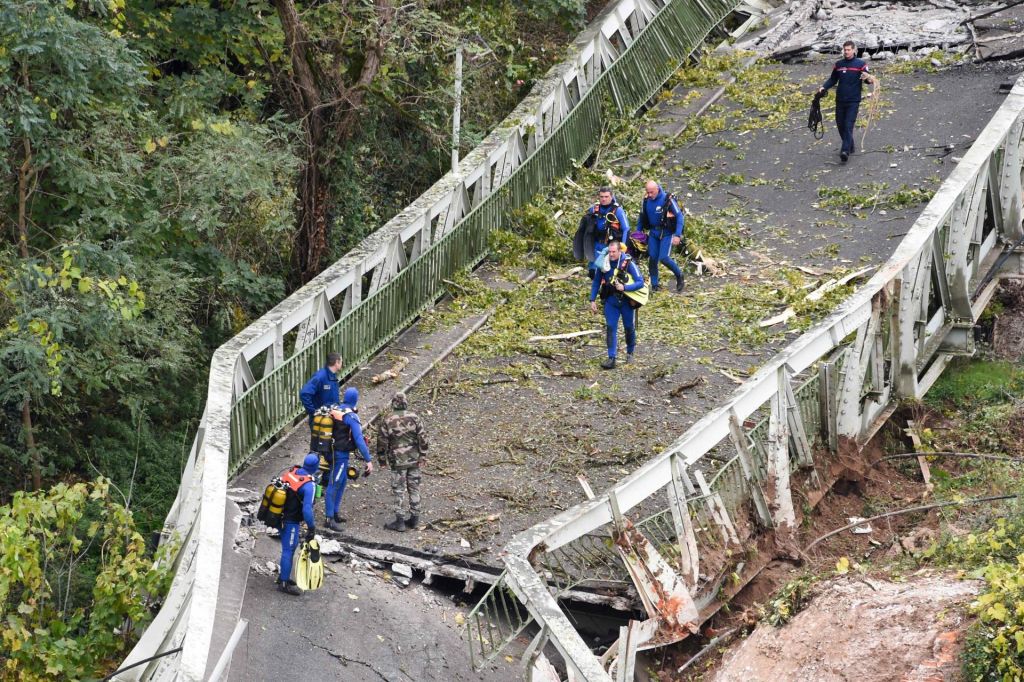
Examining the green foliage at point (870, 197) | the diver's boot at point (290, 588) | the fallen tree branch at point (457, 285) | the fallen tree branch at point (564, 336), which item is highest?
the green foliage at point (870, 197)

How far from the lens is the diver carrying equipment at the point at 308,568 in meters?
11.0

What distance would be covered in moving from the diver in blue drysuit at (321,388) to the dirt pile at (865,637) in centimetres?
436

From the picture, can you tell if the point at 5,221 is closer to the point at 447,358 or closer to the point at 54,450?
the point at 54,450

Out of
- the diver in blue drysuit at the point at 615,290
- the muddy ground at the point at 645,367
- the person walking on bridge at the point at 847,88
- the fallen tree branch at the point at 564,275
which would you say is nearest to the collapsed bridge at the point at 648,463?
the muddy ground at the point at 645,367

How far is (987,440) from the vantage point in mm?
13969

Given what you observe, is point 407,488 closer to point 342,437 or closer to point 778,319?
point 342,437

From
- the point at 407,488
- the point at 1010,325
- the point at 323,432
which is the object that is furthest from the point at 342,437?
the point at 1010,325

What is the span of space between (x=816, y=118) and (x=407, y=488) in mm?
9393

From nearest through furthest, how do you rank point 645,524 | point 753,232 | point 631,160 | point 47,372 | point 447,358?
point 645,524 → point 47,372 → point 447,358 → point 753,232 → point 631,160

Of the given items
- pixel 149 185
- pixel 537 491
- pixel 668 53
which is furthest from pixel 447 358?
pixel 668 53

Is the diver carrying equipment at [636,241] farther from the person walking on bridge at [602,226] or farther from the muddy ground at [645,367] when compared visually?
the muddy ground at [645,367]

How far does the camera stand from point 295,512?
36.3ft

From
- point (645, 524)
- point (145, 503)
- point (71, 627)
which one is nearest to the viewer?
point (645, 524)

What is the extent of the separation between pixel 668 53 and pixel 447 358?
346 inches
